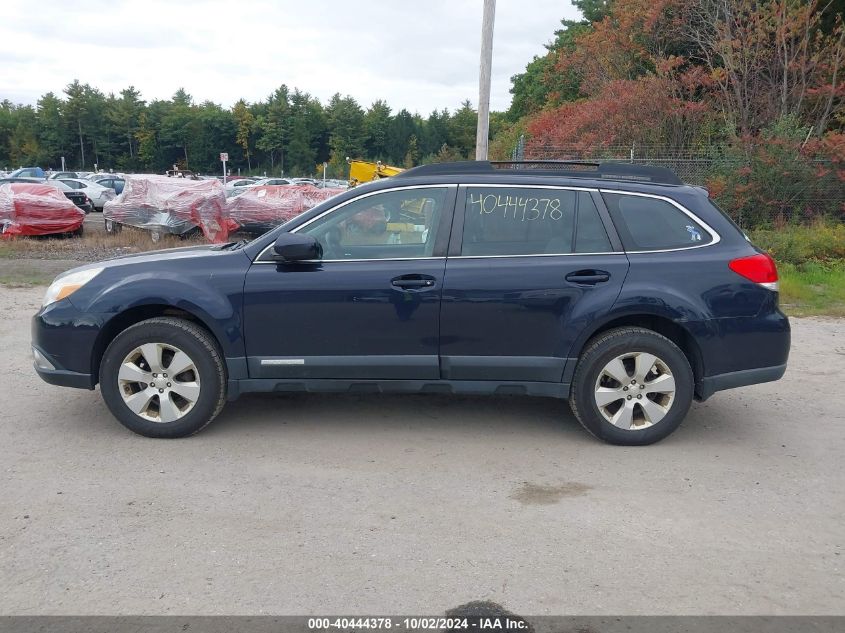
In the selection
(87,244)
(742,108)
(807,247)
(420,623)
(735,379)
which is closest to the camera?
(420,623)

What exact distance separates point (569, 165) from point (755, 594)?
3.42m

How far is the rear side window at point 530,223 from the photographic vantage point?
16.7 ft

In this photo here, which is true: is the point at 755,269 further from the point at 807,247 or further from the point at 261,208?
the point at 261,208

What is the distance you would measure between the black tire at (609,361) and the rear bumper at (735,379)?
5.2 inches

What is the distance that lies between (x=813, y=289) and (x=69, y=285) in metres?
10.0

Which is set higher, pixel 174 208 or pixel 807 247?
pixel 174 208

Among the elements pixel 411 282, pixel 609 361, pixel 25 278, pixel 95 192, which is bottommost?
pixel 25 278

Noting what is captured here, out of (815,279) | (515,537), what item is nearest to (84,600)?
(515,537)

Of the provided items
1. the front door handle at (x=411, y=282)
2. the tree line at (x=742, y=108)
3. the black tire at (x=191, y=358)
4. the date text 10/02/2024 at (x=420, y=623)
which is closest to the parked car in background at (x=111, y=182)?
the tree line at (x=742, y=108)

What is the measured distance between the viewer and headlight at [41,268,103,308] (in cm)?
514

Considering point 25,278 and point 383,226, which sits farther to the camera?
point 25,278

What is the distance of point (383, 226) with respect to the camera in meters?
5.19

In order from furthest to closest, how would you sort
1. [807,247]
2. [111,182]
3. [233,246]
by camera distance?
[111,182]
[807,247]
[233,246]

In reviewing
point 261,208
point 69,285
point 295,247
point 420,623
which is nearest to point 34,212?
point 261,208
